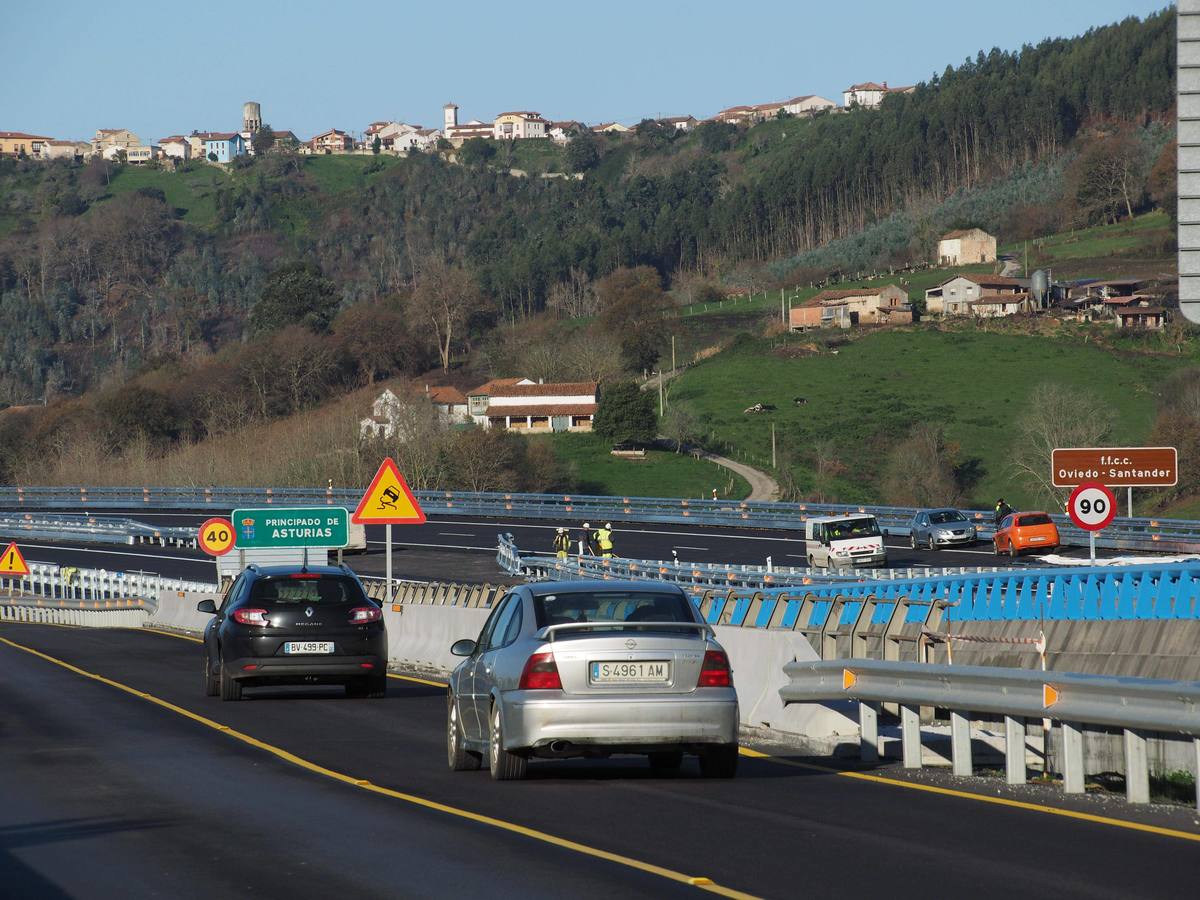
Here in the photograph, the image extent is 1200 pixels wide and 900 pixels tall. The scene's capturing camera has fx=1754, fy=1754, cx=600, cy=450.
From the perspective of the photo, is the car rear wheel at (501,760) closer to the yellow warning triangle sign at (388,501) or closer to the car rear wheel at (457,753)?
the car rear wheel at (457,753)

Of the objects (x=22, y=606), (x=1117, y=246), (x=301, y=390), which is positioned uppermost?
(x=1117, y=246)

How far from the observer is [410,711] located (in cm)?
1969

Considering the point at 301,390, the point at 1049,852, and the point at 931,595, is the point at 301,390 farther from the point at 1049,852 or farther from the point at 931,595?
the point at 1049,852

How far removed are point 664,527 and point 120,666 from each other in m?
46.5

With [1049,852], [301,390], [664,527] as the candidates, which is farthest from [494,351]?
[1049,852]

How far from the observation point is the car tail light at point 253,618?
20594mm

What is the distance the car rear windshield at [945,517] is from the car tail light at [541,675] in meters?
48.0

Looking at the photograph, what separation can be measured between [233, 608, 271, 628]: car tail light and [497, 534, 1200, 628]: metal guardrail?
18.7 feet

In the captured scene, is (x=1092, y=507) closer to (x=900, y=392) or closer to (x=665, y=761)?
(x=665, y=761)

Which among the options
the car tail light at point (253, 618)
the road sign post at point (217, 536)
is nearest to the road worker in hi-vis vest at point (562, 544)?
the road sign post at point (217, 536)

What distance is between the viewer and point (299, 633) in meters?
20.6

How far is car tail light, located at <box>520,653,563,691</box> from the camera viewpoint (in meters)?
12.1

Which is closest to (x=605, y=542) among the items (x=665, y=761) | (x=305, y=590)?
(x=305, y=590)

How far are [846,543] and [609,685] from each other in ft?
133
